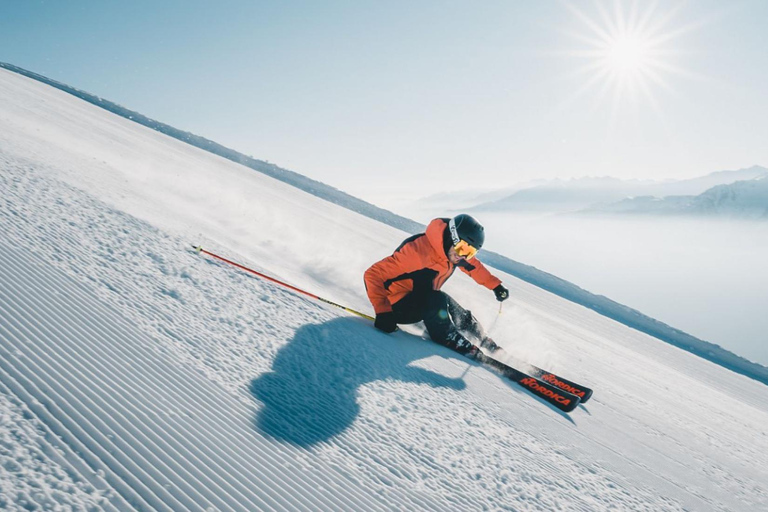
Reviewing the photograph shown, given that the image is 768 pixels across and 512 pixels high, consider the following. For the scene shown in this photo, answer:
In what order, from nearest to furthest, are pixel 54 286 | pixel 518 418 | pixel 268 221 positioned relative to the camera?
pixel 54 286 < pixel 518 418 < pixel 268 221

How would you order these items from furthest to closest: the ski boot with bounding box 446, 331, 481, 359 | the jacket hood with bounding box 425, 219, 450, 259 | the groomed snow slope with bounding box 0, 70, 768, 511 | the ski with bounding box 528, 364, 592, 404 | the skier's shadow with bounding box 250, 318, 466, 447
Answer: the ski boot with bounding box 446, 331, 481, 359
the jacket hood with bounding box 425, 219, 450, 259
the ski with bounding box 528, 364, 592, 404
the skier's shadow with bounding box 250, 318, 466, 447
the groomed snow slope with bounding box 0, 70, 768, 511

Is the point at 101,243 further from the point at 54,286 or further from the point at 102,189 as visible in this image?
the point at 102,189

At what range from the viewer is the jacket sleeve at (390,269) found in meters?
4.33

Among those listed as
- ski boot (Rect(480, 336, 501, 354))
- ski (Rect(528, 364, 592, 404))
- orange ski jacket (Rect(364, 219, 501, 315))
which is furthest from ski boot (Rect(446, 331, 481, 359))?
ski (Rect(528, 364, 592, 404))

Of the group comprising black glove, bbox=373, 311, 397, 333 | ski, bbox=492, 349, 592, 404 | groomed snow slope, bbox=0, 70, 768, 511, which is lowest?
groomed snow slope, bbox=0, 70, 768, 511

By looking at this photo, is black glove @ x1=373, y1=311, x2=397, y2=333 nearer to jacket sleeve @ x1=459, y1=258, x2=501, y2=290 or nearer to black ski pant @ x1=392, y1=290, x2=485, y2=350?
black ski pant @ x1=392, y1=290, x2=485, y2=350

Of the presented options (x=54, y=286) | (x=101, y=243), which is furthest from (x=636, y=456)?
(x=101, y=243)

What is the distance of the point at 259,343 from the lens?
9.50ft

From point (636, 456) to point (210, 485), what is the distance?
336 cm

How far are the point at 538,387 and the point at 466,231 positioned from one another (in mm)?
1713

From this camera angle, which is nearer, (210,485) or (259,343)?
(210,485)

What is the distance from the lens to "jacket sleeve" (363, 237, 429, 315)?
433cm

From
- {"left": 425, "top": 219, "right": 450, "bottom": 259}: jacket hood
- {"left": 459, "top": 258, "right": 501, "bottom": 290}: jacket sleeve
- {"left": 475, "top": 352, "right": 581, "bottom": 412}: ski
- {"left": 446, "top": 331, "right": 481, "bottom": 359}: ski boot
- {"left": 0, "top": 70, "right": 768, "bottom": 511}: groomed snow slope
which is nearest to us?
{"left": 0, "top": 70, "right": 768, "bottom": 511}: groomed snow slope

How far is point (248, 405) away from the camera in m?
2.19
